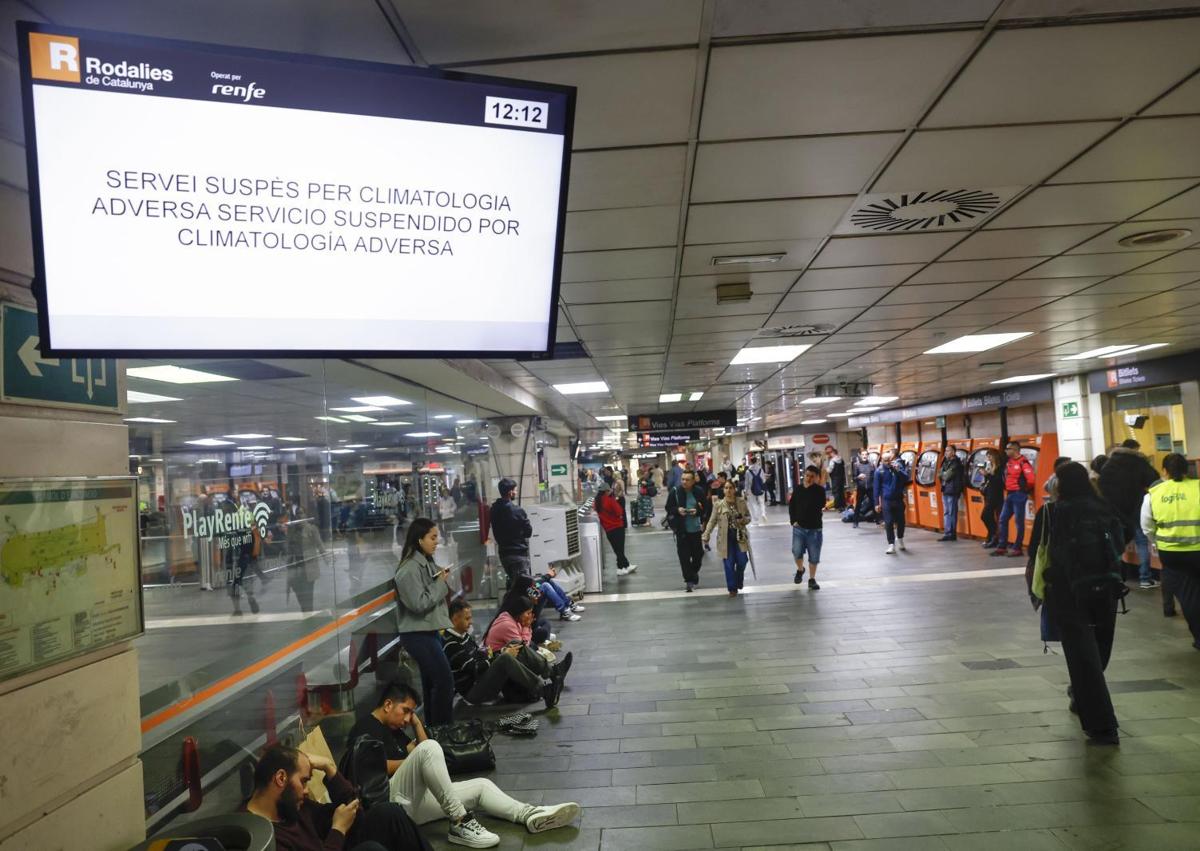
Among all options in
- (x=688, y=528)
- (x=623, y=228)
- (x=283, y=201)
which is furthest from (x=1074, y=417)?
(x=283, y=201)

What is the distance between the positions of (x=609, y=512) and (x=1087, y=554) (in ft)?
26.4

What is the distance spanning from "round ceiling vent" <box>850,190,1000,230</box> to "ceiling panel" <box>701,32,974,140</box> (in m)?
0.87

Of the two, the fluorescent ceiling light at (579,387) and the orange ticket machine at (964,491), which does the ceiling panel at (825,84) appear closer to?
the fluorescent ceiling light at (579,387)

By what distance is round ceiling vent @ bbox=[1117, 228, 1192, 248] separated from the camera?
4316 mm

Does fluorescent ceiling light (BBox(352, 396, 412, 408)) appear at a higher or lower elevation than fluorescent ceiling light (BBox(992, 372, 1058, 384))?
lower

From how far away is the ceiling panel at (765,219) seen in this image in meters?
3.43

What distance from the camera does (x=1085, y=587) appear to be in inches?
165

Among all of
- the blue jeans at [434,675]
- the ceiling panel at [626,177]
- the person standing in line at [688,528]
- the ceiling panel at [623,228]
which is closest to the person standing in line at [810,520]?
the person standing in line at [688,528]

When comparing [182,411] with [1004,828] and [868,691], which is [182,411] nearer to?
[1004,828]

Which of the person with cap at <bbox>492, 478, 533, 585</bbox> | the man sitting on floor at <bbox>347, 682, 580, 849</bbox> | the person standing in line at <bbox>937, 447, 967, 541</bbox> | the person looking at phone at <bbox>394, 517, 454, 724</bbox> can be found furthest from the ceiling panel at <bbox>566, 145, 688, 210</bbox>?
the person standing in line at <bbox>937, 447, 967, 541</bbox>

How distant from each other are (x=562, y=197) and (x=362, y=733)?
3.23 meters

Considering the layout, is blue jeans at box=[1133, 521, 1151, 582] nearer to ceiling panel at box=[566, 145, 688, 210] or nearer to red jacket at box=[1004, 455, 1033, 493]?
red jacket at box=[1004, 455, 1033, 493]

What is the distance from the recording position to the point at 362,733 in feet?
12.9

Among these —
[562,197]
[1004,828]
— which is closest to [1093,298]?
[1004,828]
